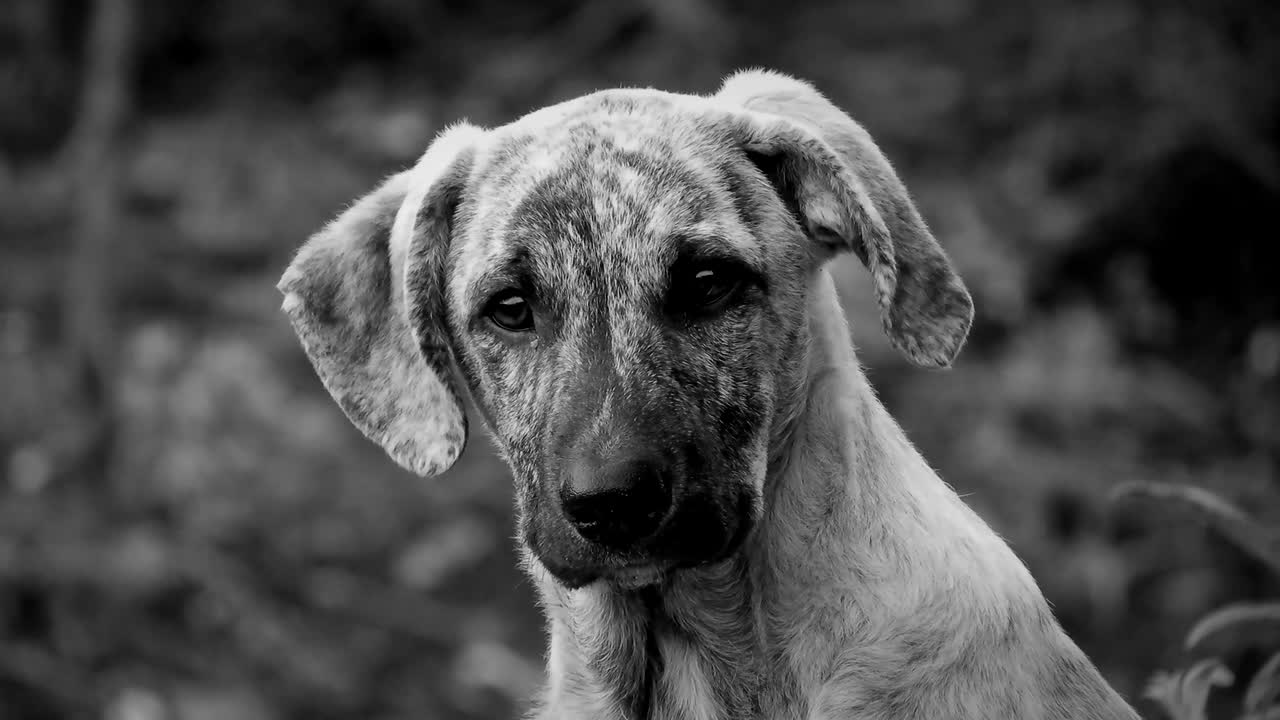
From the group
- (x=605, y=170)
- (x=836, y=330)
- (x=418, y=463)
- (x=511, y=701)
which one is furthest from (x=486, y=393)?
(x=511, y=701)

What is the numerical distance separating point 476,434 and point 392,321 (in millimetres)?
6456

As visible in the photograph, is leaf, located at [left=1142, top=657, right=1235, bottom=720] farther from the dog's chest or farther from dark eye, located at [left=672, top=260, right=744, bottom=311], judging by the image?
dark eye, located at [left=672, top=260, right=744, bottom=311]

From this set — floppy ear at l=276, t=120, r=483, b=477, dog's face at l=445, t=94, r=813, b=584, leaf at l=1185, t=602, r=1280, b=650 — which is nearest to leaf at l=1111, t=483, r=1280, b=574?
leaf at l=1185, t=602, r=1280, b=650

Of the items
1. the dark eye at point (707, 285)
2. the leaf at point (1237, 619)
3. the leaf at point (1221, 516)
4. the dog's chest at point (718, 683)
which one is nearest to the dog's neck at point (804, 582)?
the dog's chest at point (718, 683)

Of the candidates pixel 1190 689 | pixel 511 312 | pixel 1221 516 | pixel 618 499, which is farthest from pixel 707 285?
pixel 1190 689

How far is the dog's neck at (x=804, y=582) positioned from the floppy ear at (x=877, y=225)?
0.20 meters

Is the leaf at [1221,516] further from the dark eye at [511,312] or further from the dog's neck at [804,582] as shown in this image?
the dark eye at [511,312]

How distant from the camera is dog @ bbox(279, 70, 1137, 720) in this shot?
308cm

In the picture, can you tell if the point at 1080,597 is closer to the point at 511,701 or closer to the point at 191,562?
the point at 511,701

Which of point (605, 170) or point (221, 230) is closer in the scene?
point (605, 170)

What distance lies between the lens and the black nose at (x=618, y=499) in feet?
9.61

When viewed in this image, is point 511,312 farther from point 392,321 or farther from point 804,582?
point 804,582

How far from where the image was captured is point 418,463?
3543 millimetres

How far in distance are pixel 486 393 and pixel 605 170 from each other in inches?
24.5
